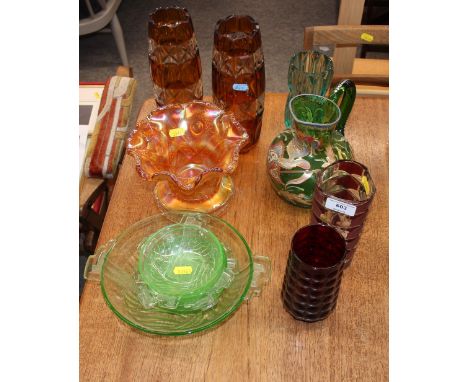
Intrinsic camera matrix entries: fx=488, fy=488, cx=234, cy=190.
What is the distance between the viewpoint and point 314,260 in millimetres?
737

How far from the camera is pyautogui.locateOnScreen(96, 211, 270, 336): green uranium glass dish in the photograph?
0.76 m

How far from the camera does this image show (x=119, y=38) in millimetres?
2305

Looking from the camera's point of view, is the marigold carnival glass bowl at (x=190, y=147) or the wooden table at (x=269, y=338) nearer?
the wooden table at (x=269, y=338)

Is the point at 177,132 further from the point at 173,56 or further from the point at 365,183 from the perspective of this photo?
the point at 365,183

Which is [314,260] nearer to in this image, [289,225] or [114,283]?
[289,225]

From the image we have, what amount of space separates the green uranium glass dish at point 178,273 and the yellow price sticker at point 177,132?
164 millimetres

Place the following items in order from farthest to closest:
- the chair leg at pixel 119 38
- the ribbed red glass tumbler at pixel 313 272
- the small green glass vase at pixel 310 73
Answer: the chair leg at pixel 119 38, the small green glass vase at pixel 310 73, the ribbed red glass tumbler at pixel 313 272

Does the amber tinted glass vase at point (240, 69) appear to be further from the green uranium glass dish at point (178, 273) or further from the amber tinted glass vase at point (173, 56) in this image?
the green uranium glass dish at point (178, 273)

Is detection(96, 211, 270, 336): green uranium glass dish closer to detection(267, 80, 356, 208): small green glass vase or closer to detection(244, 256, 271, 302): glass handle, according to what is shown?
detection(244, 256, 271, 302): glass handle

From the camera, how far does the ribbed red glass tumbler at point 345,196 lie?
2.34 feet

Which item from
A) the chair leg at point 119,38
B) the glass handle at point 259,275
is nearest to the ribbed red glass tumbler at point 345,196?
the glass handle at point 259,275

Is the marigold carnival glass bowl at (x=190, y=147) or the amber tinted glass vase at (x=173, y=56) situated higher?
the amber tinted glass vase at (x=173, y=56)

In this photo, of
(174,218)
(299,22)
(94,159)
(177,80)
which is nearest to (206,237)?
(174,218)

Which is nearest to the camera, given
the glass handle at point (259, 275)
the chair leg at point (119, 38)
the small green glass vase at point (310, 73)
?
the glass handle at point (259, 275)
